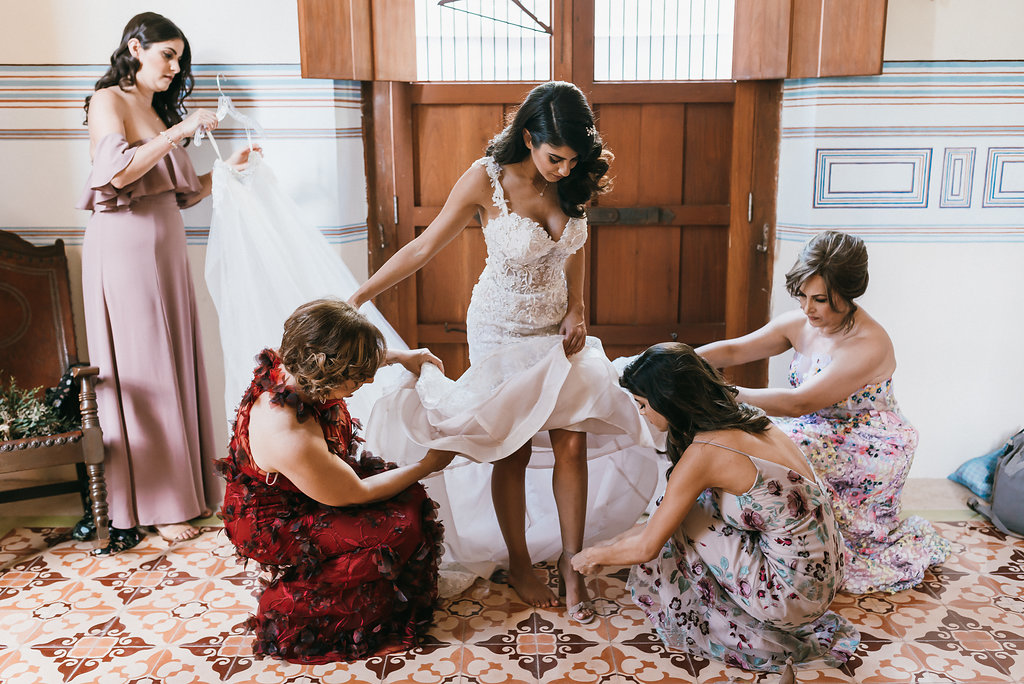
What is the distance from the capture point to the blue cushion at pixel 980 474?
373 cm

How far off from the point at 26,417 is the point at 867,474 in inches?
123

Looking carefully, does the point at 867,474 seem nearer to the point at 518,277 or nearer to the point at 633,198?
the point at 518,277

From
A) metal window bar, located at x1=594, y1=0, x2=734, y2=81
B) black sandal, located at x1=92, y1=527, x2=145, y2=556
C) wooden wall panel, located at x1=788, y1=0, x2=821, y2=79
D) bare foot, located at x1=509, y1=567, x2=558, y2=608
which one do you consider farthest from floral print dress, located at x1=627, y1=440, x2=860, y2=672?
metal window bar, located at x1=594, y1=0, x2=734, y2=81

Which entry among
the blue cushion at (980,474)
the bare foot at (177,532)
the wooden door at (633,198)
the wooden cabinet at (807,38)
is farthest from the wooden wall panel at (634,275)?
the bare foot at (177,532)

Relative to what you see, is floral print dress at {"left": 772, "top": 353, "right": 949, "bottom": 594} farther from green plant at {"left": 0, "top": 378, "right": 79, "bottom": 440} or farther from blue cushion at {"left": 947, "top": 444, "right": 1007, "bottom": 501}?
green plant at {"left": 0, "top": 378, "right": 79, "bottom": 440}

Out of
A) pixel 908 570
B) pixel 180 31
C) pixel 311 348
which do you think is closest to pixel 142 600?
pixel 311 348

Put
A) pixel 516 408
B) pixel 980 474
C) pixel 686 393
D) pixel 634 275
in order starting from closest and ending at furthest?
pixel 686 393
pixel 516 408
pixel 980 474
pixel 634 275

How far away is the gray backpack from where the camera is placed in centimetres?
344

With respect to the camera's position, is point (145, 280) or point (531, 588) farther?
point (145, 280)

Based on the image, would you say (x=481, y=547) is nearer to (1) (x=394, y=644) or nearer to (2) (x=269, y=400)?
(1) (x=394, y=644)

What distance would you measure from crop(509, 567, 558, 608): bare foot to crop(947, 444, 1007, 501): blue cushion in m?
2.04

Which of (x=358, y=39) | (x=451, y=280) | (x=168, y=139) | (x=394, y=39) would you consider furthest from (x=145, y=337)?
(x=394, y=39)

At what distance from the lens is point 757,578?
2488 millimetres

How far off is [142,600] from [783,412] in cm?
230
